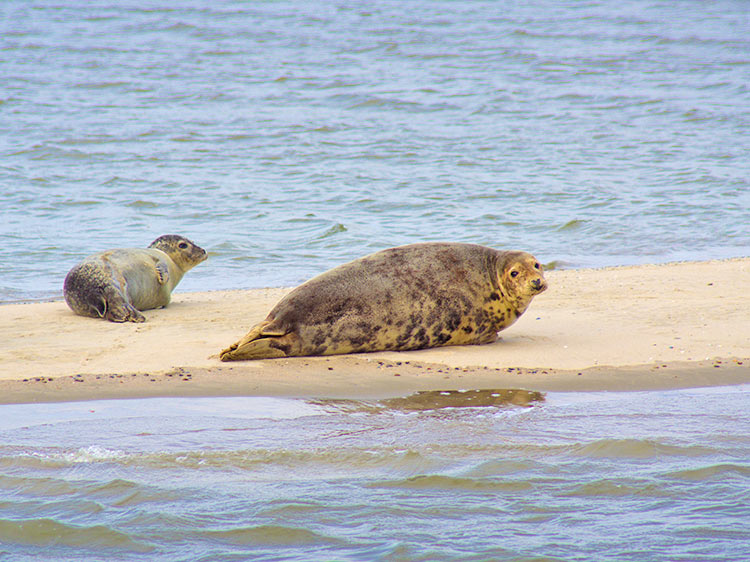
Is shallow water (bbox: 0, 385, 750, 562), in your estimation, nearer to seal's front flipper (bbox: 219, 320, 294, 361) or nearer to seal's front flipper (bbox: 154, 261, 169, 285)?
seal's front flipper (bbox: 219, 320, 294, 361)

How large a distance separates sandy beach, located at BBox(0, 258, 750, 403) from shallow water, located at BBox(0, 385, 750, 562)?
0.27 metres

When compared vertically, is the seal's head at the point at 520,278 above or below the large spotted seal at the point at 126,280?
above

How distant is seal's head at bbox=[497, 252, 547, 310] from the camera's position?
5.52 m

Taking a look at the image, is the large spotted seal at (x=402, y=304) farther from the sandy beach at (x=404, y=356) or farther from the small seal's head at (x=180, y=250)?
the small seal's head at (x=180, y=250)

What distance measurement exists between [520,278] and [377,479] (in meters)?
2.38

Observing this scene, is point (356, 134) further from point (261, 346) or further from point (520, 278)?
point (261, 346)

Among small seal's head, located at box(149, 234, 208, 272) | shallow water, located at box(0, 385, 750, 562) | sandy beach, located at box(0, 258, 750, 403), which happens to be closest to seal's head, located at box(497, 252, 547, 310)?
sandy beach, located at box(0, 258, 750, 403)

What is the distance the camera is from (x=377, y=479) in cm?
340

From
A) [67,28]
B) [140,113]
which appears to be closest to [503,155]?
[140,113]

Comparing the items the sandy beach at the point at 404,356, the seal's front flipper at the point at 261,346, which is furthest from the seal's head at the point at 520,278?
the seal's front flipper at the point at 261,346

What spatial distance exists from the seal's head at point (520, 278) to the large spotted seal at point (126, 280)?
8.25ft

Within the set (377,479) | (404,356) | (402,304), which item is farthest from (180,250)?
(377,479)

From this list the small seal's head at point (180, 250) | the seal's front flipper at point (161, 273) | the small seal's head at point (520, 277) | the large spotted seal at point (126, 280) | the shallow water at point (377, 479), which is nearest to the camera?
the shallow water at point (377, 479)

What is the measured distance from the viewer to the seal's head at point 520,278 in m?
5.52
